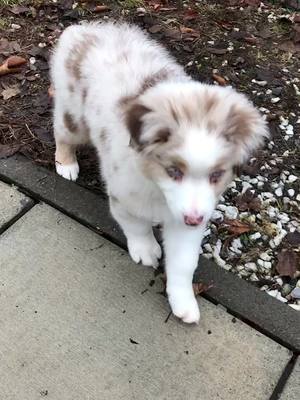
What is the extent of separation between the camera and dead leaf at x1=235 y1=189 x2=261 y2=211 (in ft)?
12.4

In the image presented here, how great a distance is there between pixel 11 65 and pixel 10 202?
1.35 m

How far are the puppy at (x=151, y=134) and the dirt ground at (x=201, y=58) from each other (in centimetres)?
47

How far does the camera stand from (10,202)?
3.70 m

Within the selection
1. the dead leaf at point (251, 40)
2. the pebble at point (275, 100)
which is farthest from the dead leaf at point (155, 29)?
the pebble at point (275, 100)

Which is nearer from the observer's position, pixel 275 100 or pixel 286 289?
pixel 286 289

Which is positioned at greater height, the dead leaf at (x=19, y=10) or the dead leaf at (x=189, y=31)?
the dead leaf at (x=189, y=31)

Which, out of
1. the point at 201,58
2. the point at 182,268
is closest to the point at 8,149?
the point at 182,268

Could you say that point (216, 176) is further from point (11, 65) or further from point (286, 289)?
point (11, 65)

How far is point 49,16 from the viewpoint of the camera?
5.05 meters

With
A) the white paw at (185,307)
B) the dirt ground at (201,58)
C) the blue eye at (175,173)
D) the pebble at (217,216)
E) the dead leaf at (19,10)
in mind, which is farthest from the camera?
the dead leaf at (19,10)

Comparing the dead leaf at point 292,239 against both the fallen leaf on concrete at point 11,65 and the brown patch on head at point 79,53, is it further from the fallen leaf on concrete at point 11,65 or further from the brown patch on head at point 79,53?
the fallen leaf on concrete at point 11,65

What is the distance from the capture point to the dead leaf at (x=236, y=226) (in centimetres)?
367

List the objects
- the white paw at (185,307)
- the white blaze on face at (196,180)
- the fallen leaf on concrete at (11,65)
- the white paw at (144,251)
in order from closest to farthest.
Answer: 1. the white blaze on face at (196,180)
2. the white paw at (185,307)
3. the white paw at (144,251)
4. the fallen leaf on concrete at (11,65)

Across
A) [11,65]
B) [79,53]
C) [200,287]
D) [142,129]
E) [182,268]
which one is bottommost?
[200,287]
